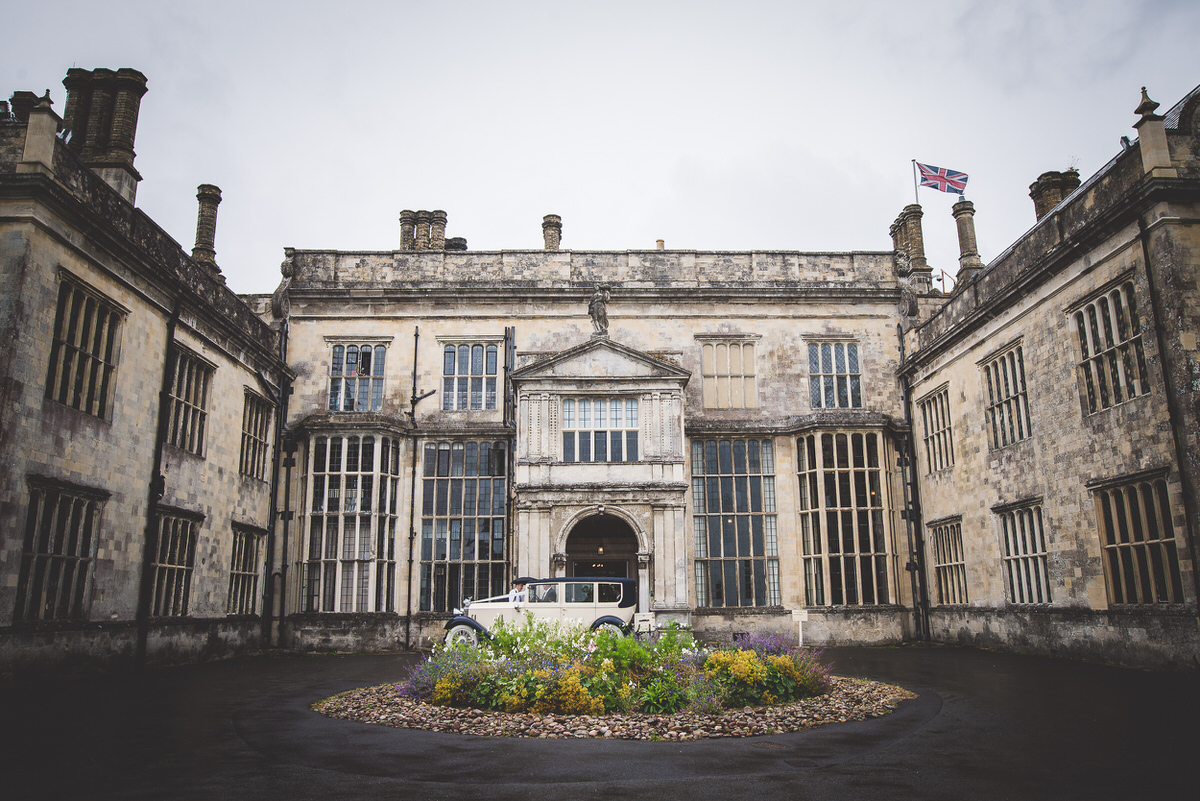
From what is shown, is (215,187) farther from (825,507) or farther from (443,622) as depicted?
(825,507)

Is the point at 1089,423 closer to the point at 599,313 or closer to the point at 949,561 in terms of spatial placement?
the point at 949,561

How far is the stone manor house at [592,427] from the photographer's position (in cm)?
1396

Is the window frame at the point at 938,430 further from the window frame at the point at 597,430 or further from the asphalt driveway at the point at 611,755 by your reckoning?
the asphalt driveway at the point at 611,755

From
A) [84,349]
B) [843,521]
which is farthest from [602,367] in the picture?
[84,349]

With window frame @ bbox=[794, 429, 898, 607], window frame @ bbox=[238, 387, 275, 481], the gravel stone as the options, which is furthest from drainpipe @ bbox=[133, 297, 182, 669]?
window frame @ bbox=[794, 429, 898, 607]

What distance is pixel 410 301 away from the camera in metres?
24.6

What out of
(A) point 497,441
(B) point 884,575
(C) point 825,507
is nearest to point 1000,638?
(B) point 884,575

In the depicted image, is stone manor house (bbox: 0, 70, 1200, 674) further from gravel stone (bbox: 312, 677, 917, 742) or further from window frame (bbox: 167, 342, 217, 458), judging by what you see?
gravel stone (bbox: 312, 677, 917, 742)

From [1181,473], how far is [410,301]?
65.6ft

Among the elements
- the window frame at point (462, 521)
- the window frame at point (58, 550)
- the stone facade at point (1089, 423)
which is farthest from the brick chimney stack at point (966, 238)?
the window frame at point (58, 550)

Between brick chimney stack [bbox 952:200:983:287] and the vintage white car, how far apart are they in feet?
53.7

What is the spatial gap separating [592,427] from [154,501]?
35.4 ft

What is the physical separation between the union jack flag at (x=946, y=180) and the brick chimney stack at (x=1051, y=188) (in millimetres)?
2393

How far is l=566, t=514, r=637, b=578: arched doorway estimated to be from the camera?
2423cm
